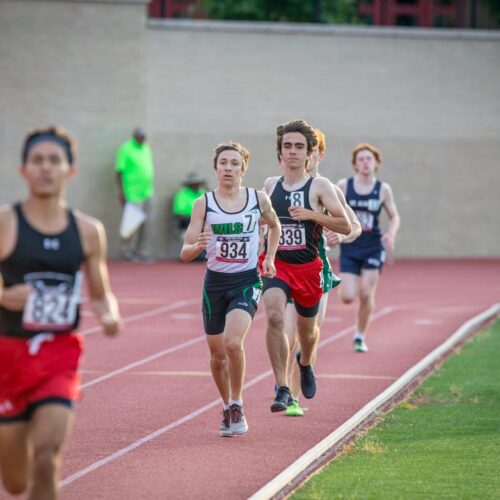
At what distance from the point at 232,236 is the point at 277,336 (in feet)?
3.64

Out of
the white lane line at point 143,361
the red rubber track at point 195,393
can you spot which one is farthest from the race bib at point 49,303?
the white lane line at point 143,361

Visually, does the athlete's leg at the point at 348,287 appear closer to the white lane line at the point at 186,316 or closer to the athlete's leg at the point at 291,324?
the athlete's leg at the point at 291,324

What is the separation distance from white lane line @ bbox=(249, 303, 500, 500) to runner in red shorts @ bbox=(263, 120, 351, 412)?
0.65 m

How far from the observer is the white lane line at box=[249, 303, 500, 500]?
807 centimetres

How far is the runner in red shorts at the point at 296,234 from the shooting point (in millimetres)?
10805

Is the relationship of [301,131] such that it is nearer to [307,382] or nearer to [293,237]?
[293,237]

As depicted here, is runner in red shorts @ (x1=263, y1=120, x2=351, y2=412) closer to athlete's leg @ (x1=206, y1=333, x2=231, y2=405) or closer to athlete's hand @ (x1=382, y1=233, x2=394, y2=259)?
athlete's leg @ (x1=206, y1=333, x2=231, y2=405)

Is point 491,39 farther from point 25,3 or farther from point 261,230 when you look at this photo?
point 261,230

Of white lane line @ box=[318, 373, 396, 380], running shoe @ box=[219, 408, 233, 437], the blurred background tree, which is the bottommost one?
white lane line @ box=[318, 373, 396, 380]

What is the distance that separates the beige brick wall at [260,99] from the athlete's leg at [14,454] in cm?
2318

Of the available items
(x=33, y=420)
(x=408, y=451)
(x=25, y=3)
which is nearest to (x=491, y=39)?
(x=25, y=3)

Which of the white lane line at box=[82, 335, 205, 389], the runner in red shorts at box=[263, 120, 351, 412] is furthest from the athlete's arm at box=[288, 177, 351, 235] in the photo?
the white lane line at box=[82, 335, 205, 389]

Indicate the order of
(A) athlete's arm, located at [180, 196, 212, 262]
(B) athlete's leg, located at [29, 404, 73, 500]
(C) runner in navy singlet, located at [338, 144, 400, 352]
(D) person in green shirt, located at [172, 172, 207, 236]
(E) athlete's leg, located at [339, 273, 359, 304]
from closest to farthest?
(B) athlete's leg, located at [29, 404, 73, 500] < (A) athlete's arm, located at [180, 196, 212, 262] < (C) runner in navy singlet, located at [338, 144, 400, 352] < (E) athlete's leg, located at [339, 273, 359, 304] < (D) person in green shirt, located at [172, 172, 207, 236]

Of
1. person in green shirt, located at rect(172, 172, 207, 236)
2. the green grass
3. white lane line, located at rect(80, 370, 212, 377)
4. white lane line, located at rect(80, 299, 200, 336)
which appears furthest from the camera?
person in green shirt, located at rect(172, 172, 207, 236)
